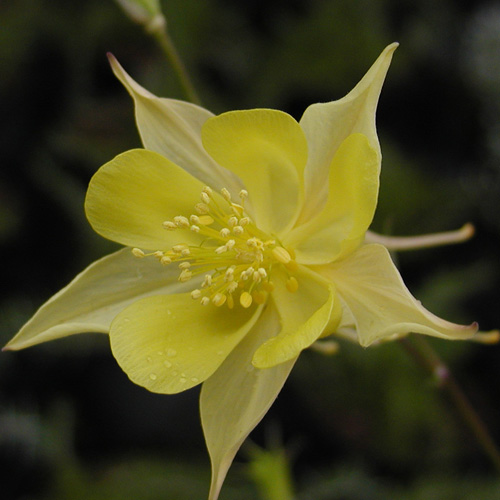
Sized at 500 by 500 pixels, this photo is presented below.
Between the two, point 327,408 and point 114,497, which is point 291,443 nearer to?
point 327,408

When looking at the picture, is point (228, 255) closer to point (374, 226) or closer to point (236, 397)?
point (236, 397)

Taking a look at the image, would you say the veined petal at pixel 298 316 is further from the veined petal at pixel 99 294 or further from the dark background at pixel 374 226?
the dark background at pixel 374 226

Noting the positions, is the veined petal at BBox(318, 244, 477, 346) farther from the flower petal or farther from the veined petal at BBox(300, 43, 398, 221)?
the flower petal

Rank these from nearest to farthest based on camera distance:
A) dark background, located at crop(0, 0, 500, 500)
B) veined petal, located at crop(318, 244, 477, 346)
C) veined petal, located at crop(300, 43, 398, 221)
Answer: veined petal, located at crop(318, 244, 477, 346) < veined petal, located at crop(300, 43, 398, 221) < dark background, located at crop(0, 0, 500, 500)

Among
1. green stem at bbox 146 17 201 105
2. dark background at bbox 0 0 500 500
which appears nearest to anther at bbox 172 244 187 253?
green stem at bbox 146 17 201 105

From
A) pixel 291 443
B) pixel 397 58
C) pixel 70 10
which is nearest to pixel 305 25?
pixel 397 58

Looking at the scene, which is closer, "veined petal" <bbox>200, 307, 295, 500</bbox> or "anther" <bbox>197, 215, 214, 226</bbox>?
"veined petal" <bbox>200, 307, 295, 500</bbox>

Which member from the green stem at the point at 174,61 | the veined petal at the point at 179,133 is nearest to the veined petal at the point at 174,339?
the veined petal at the point at 179,133

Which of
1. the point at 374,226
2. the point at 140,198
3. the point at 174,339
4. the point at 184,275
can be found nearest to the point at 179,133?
the point at 140,198
